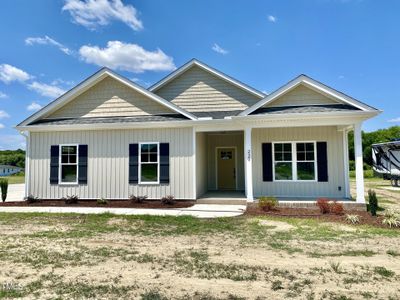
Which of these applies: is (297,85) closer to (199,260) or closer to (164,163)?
(164,163)

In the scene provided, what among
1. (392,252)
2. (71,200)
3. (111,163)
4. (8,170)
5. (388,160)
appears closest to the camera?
(392,252)

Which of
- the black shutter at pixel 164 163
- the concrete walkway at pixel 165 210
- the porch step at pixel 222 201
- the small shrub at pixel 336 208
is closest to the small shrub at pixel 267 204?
the concrete walkway at pixel 165 210

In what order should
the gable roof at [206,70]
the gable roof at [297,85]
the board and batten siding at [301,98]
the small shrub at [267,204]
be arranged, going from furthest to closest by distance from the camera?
the gable roof at [206,70] < the board and batten siding at [301,98] < the gable roof at [297,85] < the small shrub at [267,204]

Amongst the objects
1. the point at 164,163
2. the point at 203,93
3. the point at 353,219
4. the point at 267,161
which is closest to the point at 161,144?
the point at 164,163

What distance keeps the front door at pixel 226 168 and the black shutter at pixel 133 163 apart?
484 centimetres

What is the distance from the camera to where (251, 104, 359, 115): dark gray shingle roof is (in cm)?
1087

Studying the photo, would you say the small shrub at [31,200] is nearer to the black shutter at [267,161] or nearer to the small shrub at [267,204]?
the small shrub at [267,204]

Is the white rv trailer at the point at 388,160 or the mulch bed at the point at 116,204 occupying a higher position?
the white rv trailer at the point at 388,160

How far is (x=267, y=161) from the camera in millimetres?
12773

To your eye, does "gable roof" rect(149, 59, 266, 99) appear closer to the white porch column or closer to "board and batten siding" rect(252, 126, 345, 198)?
"board and batten siding" rect(252, 126, 345, 198)

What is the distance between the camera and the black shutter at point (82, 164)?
42.7ft

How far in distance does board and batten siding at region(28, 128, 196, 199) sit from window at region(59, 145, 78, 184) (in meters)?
0.27

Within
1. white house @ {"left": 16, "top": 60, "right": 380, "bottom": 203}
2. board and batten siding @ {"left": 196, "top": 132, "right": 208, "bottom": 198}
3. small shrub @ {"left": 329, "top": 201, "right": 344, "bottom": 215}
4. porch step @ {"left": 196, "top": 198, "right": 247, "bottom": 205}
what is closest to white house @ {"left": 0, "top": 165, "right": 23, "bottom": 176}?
white house @ {"left": 16, "top": 60, "right": 380, "bottom": 203}

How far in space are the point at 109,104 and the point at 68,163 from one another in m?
3.29
